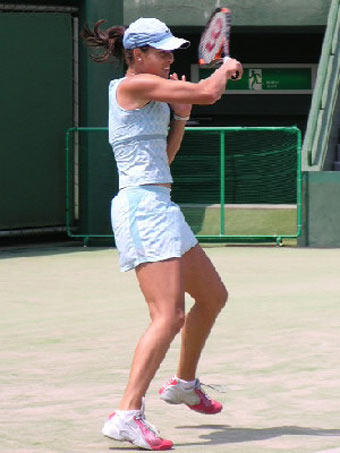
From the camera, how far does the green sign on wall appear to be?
26734 millimetres

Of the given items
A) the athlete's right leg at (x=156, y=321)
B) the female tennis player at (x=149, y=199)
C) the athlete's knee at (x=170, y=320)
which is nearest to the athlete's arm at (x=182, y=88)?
the female tennis player at (x=149, y=199)

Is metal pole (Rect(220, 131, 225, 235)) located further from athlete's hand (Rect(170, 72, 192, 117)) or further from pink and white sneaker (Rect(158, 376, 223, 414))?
athlete's hand (Rect(170, 72, 192, 117))

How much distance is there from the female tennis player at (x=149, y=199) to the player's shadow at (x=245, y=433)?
0.38 metres

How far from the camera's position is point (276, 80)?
26906 millimetres

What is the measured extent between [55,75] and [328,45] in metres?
4.48

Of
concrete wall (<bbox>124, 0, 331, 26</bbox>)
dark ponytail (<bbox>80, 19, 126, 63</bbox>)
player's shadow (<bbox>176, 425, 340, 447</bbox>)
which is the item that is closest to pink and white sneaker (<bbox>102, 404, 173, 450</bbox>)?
player's shadow (<bbox>176, 425, 340, 447</bbox>)

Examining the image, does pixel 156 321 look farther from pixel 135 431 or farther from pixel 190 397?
pixel 190 397

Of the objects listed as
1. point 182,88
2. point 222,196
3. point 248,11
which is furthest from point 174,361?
point 248,11

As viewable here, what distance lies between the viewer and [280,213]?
2088cm

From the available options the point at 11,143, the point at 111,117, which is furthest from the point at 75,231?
the point at 111,117

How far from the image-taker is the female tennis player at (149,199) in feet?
22.7

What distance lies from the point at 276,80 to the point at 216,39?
1892 centimetres

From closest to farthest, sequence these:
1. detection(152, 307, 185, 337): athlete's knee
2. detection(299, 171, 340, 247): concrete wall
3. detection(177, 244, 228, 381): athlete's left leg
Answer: detection(152, 307, 185, 337): athlete's knee → detection(177, 244, 228, 381): athlete's left leg → detection(299, 171, 340, 247): concrete wall

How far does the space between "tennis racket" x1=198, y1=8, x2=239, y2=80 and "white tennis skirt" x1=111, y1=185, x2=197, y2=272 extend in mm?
883
